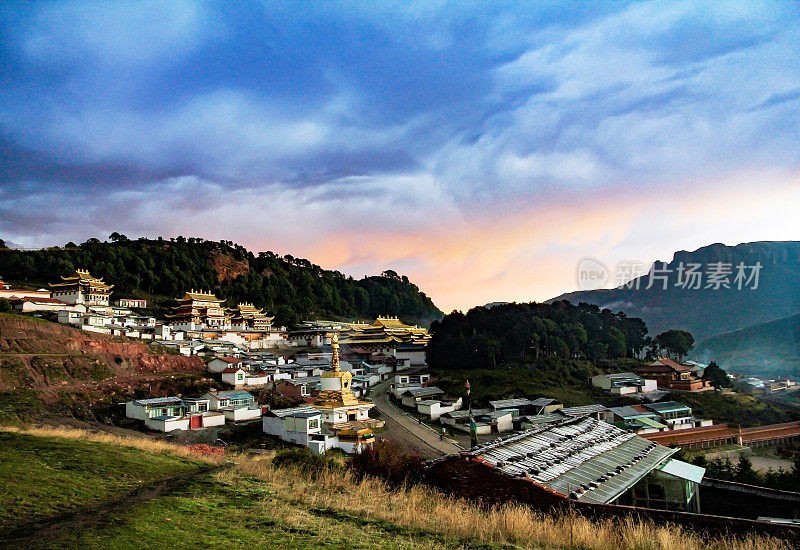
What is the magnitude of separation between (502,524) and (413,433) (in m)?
27.3

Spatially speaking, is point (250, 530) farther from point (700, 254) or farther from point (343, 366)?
point (700, 254)

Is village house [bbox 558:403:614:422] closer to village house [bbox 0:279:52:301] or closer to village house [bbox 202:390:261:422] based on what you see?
village house [bbox 202:390:261:422]

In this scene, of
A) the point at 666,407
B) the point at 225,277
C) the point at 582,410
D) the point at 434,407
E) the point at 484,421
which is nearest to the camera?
the point at 484,421

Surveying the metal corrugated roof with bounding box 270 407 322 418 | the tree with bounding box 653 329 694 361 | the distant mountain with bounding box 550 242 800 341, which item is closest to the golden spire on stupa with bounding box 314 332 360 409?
the metal corrugated roof with bounding box 270 407 322 418

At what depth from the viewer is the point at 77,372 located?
119 ft

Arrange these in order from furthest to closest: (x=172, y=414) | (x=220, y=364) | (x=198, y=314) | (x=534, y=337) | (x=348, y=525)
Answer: (x=198, y=314), (x=534, y=337), (x=220, y=364), (x=172, y=414), (x=348, y=525)

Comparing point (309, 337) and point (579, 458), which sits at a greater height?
point (579, 458)

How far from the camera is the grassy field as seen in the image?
8.12m

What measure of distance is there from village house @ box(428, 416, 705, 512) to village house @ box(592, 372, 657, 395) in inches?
1407

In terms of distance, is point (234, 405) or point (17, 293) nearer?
point (234, 405)

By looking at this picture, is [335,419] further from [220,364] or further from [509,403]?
[220,364]

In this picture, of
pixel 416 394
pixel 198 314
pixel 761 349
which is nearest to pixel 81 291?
pixel 198 314

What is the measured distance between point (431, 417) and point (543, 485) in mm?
32097

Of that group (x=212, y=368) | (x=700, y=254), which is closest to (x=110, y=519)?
(x=212, y=368)
